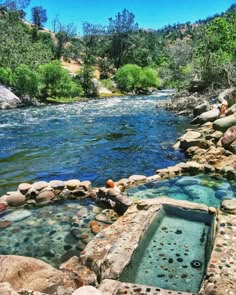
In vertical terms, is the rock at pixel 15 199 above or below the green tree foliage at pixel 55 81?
below

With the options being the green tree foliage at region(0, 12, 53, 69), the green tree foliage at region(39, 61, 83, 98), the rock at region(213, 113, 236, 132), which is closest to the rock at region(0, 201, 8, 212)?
the rock at region(213, 113, 236, 132)

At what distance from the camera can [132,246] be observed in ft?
16.3

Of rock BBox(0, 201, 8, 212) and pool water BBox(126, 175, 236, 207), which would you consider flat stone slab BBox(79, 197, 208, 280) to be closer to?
pool water BBox(126, 175, 236, 207)

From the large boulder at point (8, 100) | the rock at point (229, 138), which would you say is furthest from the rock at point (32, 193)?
the large boulder at point (8, 100)

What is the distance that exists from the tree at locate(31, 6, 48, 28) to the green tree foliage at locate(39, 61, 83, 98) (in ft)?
219

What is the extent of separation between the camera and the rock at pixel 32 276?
13.3 feet

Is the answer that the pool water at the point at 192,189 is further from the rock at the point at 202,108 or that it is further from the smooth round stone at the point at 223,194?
the rock at the point at 202,108

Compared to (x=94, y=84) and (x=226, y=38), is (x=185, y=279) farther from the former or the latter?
(x=94, y=84)

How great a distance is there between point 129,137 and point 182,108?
31.8 ft

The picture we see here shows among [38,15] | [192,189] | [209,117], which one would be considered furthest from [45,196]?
[38,15]

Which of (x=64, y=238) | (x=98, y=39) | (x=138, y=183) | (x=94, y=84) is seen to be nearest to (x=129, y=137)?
(x=138, y=183)

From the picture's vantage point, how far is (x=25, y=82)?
1409 inches

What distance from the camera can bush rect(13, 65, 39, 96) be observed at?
35656 mm

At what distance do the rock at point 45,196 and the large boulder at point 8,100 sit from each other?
25328 mm
